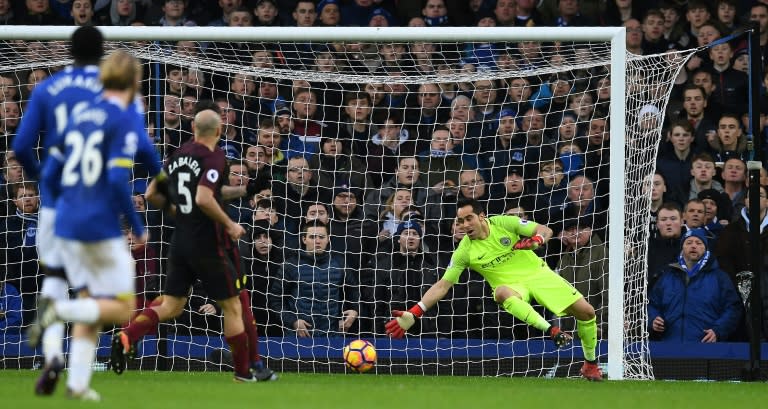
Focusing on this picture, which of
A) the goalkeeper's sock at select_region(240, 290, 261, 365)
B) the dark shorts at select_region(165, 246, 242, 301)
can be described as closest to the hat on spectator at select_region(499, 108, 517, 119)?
the goalkeeper's sock at select_region(240, 290, 261, 365)

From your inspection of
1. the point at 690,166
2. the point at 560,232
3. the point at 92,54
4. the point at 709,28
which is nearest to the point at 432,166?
the point at 560,232

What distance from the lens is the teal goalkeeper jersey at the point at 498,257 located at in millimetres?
11750

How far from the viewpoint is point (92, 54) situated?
745 centimetres

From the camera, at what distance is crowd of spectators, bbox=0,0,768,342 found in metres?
12.8

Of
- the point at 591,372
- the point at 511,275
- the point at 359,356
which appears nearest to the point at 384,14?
the point at 511,275

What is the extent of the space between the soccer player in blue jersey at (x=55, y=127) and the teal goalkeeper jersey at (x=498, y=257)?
4.60m

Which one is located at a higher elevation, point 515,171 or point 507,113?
point 507,113

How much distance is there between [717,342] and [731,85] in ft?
10.4

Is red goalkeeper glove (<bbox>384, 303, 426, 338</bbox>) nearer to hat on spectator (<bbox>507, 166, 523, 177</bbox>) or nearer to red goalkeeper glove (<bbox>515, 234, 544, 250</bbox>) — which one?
red goalkeeper glove (<bbox>515, 234, 544, 250</bbox>)

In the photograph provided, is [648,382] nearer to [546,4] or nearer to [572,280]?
[572,280]

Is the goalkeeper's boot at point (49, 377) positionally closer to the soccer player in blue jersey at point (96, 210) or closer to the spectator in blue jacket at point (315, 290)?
the soccer player in blue jersey at point (96, 210)

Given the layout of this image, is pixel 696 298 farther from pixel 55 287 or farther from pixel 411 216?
pixel 55 287

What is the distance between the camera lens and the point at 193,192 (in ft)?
31.5

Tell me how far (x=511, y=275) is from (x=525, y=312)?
67 cm
